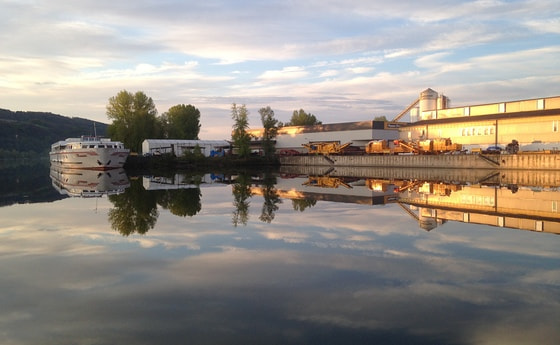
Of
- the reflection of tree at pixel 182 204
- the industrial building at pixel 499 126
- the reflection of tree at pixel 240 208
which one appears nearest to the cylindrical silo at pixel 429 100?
the industrial building at pixel 499 126

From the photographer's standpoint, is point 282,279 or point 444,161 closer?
point 282,279

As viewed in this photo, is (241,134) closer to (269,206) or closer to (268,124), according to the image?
(268,124)

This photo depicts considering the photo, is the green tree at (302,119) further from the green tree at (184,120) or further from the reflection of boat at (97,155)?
the reflection of boat at (97,155)

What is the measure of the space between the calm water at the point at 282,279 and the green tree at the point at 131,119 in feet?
185

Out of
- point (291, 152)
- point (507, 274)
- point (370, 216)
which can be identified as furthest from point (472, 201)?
point (291, 152)

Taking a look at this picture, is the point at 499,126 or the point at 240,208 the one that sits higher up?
the point at 499,126

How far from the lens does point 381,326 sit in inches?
223

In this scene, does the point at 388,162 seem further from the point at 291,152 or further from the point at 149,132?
the point at 149,132

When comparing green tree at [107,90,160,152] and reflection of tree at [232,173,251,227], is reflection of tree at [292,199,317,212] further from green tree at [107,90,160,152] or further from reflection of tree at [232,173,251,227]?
green tree at [107,90,160,152]

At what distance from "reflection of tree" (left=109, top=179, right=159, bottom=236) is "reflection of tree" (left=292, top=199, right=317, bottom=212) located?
209 inches

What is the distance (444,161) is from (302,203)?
34.0 m

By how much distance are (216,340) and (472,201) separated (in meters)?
17.2

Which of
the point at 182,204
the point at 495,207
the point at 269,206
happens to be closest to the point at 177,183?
the point at 182,204

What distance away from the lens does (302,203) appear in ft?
64.7
